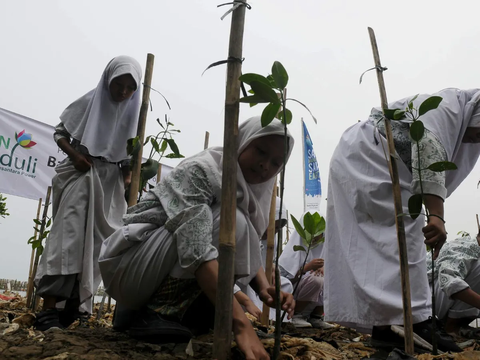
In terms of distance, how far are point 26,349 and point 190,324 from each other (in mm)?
587

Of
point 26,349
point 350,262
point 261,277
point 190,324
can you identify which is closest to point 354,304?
point 350,262

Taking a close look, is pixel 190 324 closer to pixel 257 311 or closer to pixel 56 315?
pixel 257 311

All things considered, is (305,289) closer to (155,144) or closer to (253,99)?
(155,144)

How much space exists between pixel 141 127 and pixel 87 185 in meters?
0.44

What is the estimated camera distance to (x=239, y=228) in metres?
1.44

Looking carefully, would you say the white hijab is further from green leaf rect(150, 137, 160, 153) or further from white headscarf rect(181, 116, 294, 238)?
green leaf rect(150, 137, 160, 153)

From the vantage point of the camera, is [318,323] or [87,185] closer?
[87,185]

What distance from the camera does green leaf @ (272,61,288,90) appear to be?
1.21m

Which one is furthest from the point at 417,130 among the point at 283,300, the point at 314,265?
the point at 314,265

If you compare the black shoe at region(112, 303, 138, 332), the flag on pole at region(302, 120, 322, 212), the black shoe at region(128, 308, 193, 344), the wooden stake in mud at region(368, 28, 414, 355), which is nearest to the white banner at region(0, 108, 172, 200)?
the flag on pole at region(302, 120, 322, 212)

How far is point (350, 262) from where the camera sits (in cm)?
194

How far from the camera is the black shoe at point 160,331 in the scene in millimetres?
1349

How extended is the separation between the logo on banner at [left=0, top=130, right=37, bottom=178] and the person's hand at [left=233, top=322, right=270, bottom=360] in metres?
4.35

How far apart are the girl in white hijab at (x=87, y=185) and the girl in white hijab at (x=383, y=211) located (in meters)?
1.18
